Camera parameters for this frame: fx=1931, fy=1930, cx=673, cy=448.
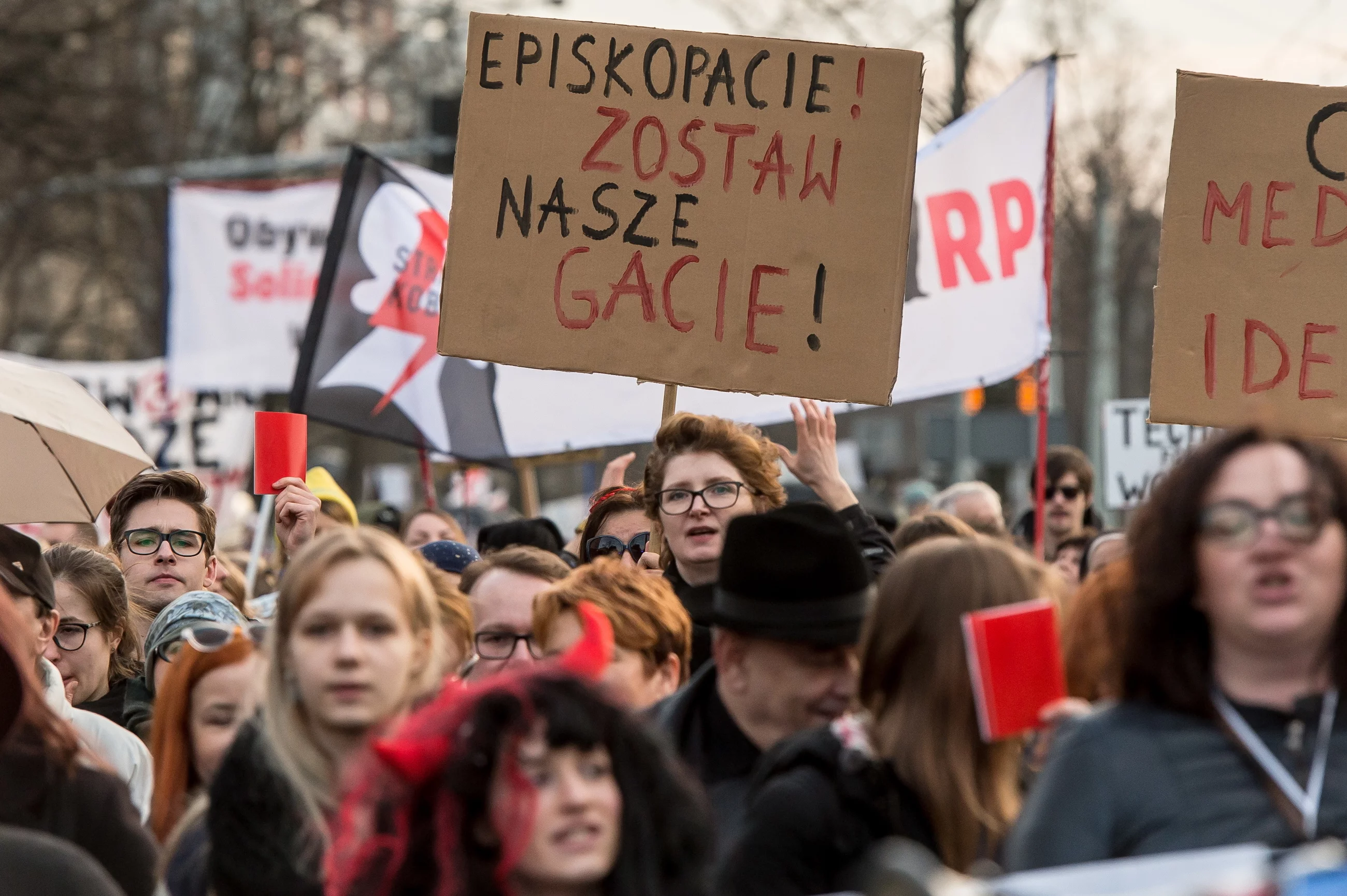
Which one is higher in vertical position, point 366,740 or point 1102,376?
point 1102,376

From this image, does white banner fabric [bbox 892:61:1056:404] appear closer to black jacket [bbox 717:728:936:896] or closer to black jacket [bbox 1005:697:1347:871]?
black jacket [bbox 717:728:936:896]

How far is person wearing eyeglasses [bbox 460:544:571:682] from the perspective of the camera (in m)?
4.58

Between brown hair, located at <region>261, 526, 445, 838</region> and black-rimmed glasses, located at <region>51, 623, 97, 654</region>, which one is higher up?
brown hair, located at <region>261, 526, 445, 838</region>

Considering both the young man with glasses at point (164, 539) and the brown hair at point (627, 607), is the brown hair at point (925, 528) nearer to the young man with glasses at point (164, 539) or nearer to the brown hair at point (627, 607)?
the brown hair at point (627, 607)

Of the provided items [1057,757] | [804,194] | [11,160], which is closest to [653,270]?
[804,194]

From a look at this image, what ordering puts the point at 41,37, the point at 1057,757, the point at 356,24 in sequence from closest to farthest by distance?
the point at 1057,757 < the point at 41,37 < the point at 356,24

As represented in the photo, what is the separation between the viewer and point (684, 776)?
109 inches

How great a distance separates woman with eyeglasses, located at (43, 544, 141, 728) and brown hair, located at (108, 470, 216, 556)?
715 mm

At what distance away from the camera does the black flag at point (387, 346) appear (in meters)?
8.98

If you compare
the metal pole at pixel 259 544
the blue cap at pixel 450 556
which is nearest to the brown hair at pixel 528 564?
the blue cap at pixel 450 556

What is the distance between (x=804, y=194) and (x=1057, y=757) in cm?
310

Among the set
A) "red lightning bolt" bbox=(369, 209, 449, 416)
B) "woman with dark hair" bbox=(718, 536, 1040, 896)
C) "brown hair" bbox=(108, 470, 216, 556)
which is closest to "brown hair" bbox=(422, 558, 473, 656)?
"woman with dark hair" bbox=(718, 536, 1040, 896)

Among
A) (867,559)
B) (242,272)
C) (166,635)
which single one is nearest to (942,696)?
(867,559)

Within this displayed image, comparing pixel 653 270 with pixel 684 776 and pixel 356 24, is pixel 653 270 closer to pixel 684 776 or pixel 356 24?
pixel 684 776
